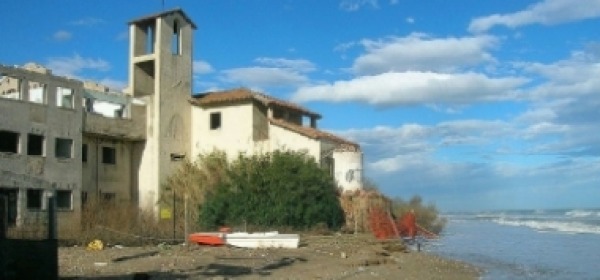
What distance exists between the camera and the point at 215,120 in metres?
46.2

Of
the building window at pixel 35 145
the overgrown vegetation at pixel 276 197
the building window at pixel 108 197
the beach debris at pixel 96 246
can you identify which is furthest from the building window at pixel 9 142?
the overgrown vegetation at pixel 276 197

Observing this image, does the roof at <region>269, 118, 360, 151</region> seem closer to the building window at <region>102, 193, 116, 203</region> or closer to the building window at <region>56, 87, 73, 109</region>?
the building window at <region>102, 193, 116, 203</region>

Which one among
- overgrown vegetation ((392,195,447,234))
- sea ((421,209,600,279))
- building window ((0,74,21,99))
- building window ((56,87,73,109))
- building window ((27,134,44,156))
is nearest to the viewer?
sea ((421,209,600,279))

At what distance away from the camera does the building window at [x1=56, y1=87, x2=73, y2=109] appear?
3854 cm

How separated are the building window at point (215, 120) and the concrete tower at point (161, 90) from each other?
4.78 feet

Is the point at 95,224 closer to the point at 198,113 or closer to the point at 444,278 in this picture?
the point at 198,113

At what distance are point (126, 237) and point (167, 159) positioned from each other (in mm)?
12291

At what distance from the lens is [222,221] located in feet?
131

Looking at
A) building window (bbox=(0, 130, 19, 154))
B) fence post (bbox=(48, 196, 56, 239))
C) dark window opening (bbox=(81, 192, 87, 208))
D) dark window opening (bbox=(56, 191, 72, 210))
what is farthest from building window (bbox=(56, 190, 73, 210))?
fence post (bbox=(48, 196, 56, 239))

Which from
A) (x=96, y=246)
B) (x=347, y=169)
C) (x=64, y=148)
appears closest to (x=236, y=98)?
(x=347, y=169)

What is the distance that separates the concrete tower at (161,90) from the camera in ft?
143

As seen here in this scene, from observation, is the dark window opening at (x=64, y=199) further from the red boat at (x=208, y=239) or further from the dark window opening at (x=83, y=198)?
the red boat at (x=208, y=239)

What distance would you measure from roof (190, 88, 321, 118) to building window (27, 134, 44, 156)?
11292mm

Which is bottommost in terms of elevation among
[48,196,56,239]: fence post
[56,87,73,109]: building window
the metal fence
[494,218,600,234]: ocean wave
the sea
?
[494,218,600,234]: ocean wave
